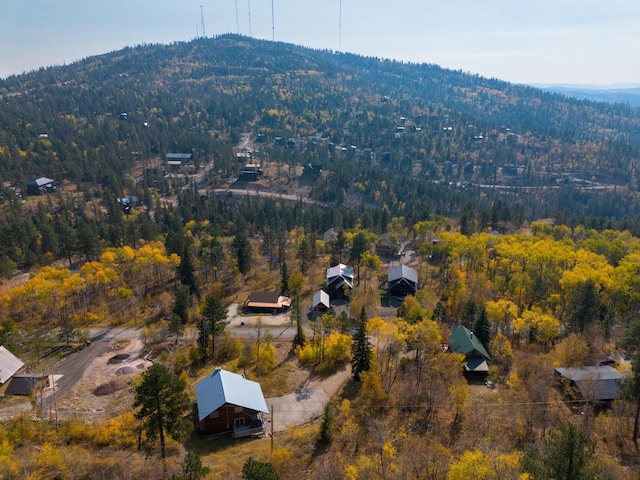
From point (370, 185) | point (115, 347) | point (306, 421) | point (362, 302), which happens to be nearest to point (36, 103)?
point (370, 185)

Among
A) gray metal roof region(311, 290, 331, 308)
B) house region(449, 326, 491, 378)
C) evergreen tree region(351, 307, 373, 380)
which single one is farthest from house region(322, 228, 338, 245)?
evergreen tree region(351, 307, 373, 380)

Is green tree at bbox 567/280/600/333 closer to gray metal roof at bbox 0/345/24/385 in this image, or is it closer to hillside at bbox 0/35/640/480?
hillside at bbox 0/35/640/480

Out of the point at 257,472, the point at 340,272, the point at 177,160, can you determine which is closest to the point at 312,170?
the point at 177,160

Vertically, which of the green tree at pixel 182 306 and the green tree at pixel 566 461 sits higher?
the green tree at pixel 566 461

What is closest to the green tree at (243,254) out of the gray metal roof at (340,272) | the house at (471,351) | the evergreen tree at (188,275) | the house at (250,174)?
the evergreen tree at (188,275)

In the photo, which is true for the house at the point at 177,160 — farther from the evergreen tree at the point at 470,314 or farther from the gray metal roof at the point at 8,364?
the evergreen tree at the point at 470,314

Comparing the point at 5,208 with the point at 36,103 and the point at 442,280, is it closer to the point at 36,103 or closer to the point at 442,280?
the point at 442,280
